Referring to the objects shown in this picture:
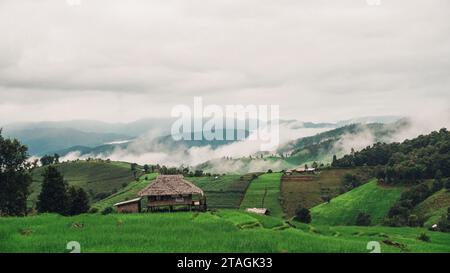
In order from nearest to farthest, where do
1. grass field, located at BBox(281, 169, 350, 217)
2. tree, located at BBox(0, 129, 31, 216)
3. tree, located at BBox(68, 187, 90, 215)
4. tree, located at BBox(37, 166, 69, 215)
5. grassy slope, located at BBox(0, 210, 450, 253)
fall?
grassy slope, located at BBox(0, 210, 450, 253) < tree, located at BBox(0, 129, 31, 216) < tree, located at BBox(37, 166, 69, 215) < tree, located at BBox(68, 187, 90, 215) < grass field, located at BBox(281, 169, 350, 217)

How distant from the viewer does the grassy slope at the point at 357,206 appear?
140 m

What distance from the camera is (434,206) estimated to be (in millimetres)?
131000

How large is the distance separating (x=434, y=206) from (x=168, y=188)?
91.3m

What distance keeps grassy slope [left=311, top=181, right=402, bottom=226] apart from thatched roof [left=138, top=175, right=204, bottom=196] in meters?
78.5

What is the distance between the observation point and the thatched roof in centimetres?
6669

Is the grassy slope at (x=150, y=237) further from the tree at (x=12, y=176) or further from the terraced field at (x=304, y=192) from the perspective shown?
the terraced field at (x=304, y=192)

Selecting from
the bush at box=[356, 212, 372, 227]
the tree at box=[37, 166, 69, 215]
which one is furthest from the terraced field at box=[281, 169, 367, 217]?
the tree at box=[37, 166, 69, 215]

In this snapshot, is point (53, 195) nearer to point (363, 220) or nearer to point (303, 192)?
point (363, 220)

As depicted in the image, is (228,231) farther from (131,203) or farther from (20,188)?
(20,188)

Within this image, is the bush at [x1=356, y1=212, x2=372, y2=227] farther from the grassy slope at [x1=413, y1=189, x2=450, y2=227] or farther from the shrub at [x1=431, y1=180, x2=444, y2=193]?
the shrub at [x1=431, y1=180, x2=444, y2=193]

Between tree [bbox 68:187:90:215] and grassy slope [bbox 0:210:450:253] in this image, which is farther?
tree [bbox 68:187:90:215]

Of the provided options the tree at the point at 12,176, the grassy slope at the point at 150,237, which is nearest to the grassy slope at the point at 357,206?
the tree at the point at 12,176

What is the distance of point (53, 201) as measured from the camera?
74.9 meters
